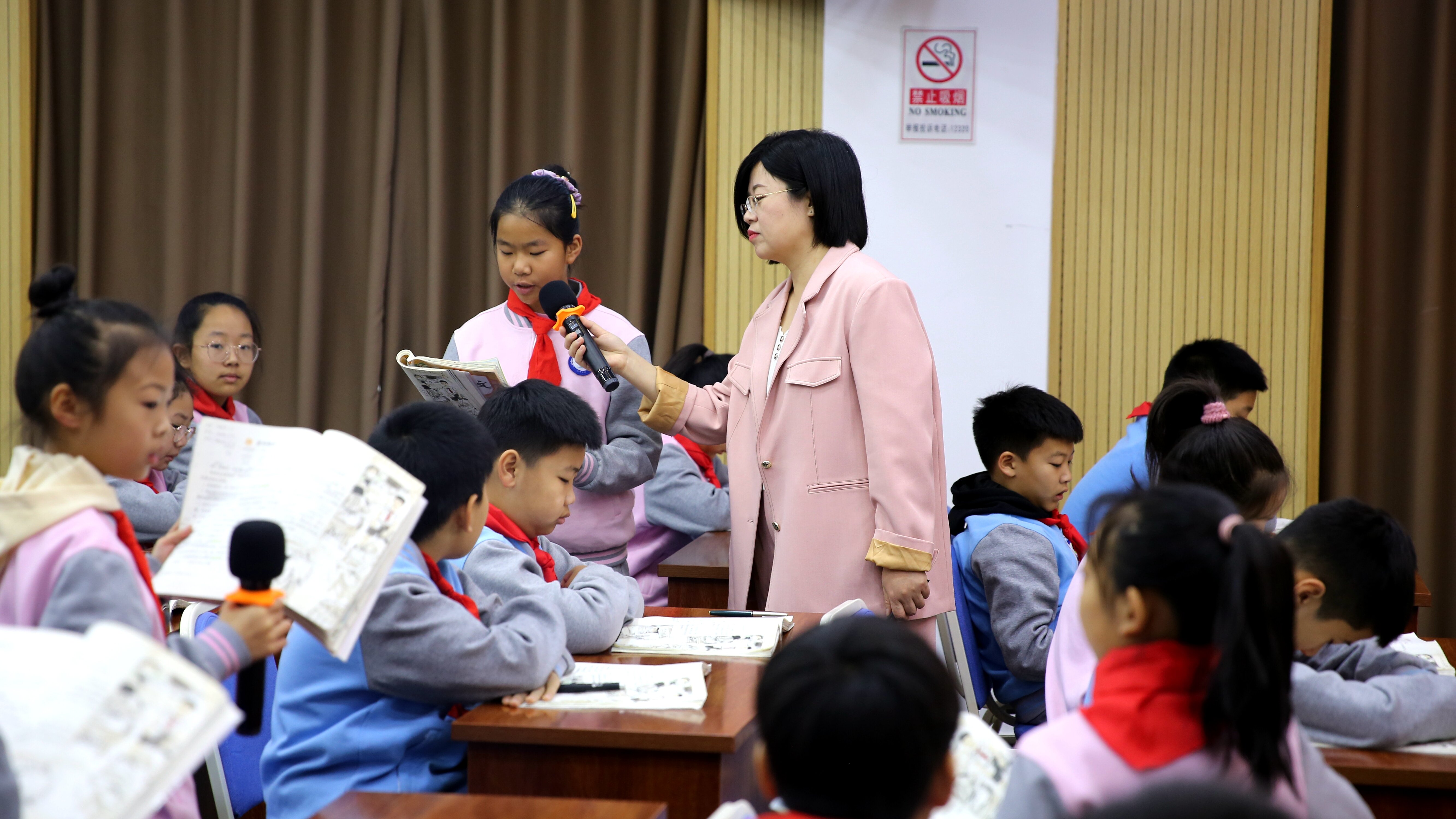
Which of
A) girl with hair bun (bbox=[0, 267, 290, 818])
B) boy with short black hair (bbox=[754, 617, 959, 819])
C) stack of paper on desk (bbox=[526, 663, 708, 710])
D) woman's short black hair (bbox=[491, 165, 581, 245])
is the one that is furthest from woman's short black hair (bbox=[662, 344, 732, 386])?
boy with short black hair (bbox=[754, 617, 959, 819])

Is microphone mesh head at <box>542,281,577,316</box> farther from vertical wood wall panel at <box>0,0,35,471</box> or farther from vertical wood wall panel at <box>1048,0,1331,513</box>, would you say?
vertical wood wall panel at <box>0,0,35,471</box>

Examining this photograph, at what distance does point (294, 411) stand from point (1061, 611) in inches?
133

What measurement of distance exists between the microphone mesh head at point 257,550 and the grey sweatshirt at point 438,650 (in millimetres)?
292

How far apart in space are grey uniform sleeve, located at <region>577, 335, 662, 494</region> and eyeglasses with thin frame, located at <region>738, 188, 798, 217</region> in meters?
0.39

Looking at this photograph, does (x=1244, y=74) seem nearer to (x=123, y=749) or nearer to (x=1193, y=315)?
(x=1193, y=315)

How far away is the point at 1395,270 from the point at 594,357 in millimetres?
2920

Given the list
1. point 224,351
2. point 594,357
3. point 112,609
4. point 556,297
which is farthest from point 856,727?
point 224,351

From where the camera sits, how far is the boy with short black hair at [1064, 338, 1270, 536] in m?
2.77

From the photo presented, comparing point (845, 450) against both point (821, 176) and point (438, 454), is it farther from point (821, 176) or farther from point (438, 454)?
point (438, 454)

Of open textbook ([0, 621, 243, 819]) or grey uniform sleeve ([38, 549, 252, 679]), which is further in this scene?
grey uniform sleeve ([38, 549, 252, 679])

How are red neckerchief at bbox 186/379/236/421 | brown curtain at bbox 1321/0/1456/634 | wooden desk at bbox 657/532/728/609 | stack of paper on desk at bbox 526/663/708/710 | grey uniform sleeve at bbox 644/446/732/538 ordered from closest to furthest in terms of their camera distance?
stack of paper on desk at bbox 526/663/708/710
wooden desk at bbox 657/532/728/609
red neckerchief at bbox 186/379/236/421
grey uniform sleeve at bbox 644/446/732/538
brown curtain at bbox 1321/0/1456/634

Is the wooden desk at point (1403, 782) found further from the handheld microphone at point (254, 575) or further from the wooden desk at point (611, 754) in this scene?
the handheld microphone at point (254, 575)

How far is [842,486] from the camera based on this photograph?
230 cm

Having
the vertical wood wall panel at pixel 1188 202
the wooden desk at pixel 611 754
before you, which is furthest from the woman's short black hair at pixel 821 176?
the vertical wood wall panel at pixel 1188 202
